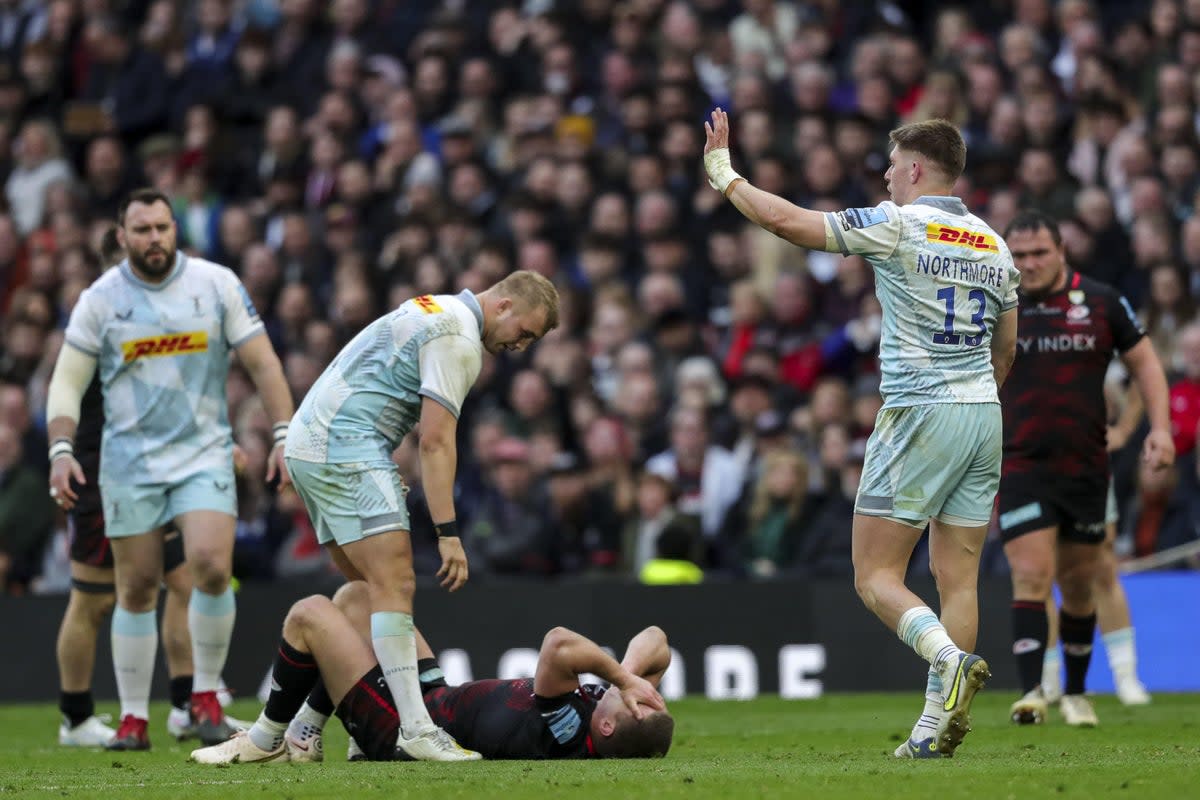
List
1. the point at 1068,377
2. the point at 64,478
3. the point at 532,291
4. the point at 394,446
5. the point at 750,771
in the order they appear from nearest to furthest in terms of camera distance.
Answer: the point at 750,771
the point at 532,291
the point at 394,446
the point at 64,478
the point at 1068,377

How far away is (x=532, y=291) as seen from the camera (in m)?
8.64

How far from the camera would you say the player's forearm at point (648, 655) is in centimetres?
849

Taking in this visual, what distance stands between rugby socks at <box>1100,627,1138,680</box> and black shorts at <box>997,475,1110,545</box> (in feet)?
5.28

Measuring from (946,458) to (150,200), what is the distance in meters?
4.71

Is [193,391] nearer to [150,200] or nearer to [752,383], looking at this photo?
[150,200]

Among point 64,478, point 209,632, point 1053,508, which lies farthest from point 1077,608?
point 64,478

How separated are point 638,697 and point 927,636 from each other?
4.08ft

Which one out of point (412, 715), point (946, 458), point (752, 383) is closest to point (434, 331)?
point (412, 715)

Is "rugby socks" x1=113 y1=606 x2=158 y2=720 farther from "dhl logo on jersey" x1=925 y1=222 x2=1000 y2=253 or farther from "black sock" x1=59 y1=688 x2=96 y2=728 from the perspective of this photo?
"dhl logo on jersey" x1=925 y1=222 x2=1000 y2=253

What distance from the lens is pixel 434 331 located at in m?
8.55

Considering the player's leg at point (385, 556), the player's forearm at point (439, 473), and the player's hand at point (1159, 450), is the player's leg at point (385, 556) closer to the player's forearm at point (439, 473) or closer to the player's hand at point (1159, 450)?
the player's forearm at point (439, 473)

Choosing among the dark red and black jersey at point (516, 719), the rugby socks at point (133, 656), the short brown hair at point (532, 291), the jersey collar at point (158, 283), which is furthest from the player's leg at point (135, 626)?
the short brown hair at point (532, 291)

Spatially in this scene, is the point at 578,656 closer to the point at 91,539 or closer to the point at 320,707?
the point at 320,707

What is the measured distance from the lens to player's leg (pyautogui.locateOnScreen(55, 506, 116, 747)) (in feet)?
37.2
